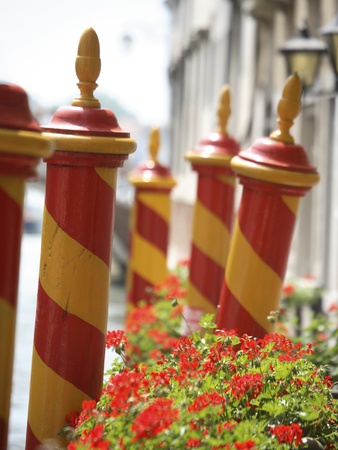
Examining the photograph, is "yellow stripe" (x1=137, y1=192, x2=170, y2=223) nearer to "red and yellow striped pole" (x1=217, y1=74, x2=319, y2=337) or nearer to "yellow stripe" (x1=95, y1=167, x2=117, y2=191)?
"red and yellow striped pole" (x1=217, y1=74, x2=319, y2=337)

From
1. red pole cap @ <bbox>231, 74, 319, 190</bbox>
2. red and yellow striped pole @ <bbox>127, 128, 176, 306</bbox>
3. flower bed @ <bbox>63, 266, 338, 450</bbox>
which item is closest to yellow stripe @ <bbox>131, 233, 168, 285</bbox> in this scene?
red and yellow striped pole @ <bbox>127, 128, 176, 306</bbox>

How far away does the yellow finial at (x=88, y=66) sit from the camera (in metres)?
3.77

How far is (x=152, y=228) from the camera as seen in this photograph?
8469mm

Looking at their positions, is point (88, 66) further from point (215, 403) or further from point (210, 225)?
point (210, 225)

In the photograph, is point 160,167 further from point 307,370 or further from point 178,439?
point 178,439

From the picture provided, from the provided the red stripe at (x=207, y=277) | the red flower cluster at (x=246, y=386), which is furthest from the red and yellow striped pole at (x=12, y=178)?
the red stripe at (x=207, y=277)

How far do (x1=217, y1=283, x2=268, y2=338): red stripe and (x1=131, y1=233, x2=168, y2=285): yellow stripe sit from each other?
3.97 metres

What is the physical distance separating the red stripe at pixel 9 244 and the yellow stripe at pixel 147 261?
5.41 metres

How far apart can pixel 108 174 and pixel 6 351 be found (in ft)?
2.67

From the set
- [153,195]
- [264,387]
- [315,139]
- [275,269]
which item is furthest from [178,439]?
[315,139]

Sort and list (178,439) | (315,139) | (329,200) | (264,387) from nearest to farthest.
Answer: (178,439) < (264,387) < (329,200) < (315,139)

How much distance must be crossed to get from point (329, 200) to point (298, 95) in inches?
309

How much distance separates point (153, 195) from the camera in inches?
334

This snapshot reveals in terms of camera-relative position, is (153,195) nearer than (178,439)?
No
